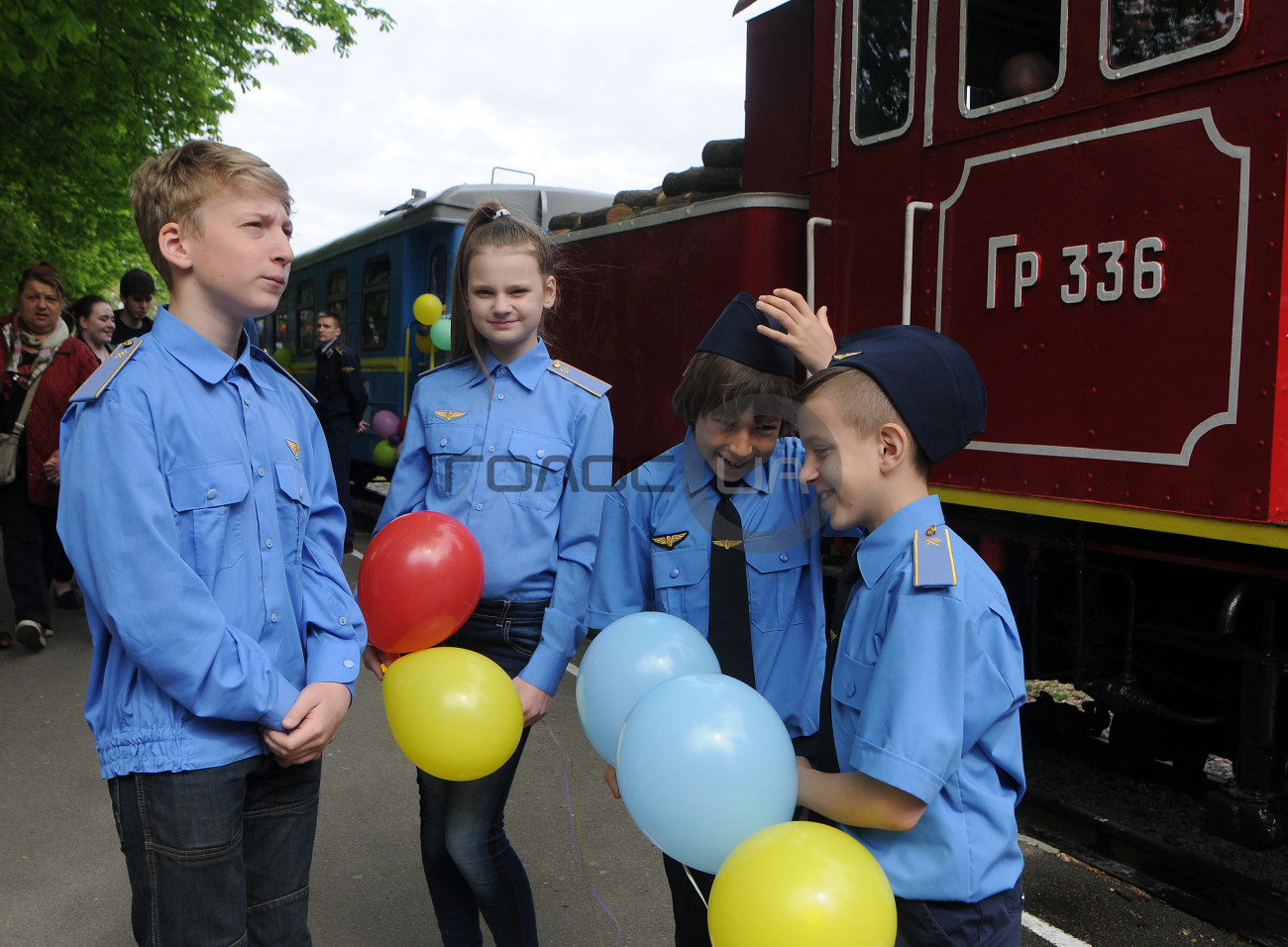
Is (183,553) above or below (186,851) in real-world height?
above

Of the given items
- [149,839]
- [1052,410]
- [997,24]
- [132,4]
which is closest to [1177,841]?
[1052,410]

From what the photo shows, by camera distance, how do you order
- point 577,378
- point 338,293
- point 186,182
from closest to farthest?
point 186,182 < point 577,378 < point 338,293

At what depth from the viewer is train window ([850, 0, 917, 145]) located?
414 centimetres

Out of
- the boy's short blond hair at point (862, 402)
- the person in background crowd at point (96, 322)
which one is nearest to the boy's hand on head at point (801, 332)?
the boy's short blond hair at point (862, 402)

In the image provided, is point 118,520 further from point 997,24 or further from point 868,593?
point 997,24

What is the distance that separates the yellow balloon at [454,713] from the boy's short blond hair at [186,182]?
853 mm

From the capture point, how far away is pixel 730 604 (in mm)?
1926

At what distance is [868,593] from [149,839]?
1.18 meters

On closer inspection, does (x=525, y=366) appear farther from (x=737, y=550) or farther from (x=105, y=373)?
(x=105, y=373)

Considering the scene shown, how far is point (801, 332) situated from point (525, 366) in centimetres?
75

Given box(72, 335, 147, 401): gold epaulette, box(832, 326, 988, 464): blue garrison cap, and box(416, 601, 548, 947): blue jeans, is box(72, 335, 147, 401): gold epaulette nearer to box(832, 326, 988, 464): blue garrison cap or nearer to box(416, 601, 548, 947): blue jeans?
box(416, 601, 548, 947): blue jeans

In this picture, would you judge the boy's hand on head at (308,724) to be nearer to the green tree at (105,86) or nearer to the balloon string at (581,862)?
the balloon string at (581,862)

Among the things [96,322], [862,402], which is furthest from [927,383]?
[96,322]

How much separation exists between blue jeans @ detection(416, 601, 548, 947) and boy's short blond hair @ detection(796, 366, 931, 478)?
3.49 feet
